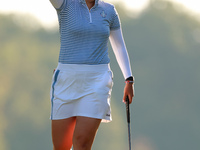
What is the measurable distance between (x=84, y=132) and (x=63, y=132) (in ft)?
0.97

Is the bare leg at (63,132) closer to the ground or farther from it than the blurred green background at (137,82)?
farther from it

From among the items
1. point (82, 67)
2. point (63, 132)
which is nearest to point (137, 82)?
point (63, 132)

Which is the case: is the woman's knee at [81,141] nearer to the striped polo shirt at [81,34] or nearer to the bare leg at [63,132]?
the bare leg at [63,132]

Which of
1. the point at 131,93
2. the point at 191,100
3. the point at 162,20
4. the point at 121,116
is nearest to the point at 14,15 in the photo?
the point at 121,116

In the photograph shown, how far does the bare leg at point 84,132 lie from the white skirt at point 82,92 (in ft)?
0.18

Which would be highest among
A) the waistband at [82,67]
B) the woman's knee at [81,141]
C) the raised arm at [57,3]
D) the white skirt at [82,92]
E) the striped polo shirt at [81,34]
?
A: the raised arm at [57,3]

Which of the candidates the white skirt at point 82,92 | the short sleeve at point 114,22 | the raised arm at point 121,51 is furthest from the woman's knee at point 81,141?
the short sleeve at point 114,22

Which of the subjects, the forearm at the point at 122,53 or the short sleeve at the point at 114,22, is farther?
the forearm at the point at 122,53

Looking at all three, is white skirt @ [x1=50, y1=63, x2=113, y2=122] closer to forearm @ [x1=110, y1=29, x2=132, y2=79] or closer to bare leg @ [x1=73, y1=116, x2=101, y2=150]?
bare leg @ [x1=73, y1=116, x2=101, y2=150]

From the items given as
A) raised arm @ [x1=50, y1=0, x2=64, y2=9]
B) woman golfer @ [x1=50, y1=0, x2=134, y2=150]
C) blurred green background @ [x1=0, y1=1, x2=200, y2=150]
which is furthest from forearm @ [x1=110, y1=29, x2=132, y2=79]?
blurred green background @ [x1=0, y1=1, x2=200, y2=150]

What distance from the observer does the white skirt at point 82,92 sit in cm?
507

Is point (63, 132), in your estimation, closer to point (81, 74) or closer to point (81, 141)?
point (81, 141)

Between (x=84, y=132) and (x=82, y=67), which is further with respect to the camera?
(x=82, y=67)

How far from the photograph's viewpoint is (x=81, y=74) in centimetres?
510
